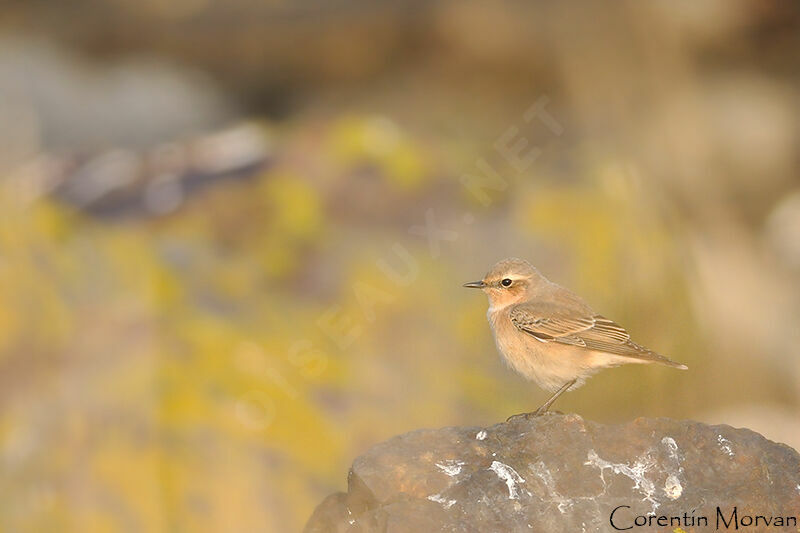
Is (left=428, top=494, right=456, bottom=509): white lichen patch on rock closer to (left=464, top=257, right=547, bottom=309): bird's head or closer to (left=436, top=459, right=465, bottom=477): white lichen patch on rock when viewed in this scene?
(left=436, top=459, right=465, bottom=477): white lichen patch on rock

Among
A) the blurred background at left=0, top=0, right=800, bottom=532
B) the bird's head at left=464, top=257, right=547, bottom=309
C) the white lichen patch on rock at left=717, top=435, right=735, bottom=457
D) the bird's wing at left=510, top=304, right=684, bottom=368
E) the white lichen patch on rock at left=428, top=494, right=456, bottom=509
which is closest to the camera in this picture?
the white lichen patch on rock at left=428, top=494, right=456, bottom=509

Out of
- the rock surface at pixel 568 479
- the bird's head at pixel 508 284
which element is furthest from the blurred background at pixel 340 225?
the rock surface at pixel 568 479

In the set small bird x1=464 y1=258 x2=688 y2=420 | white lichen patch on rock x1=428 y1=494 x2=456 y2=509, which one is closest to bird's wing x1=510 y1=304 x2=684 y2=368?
small bird x1=464 y1=258 x2=688 y2=420

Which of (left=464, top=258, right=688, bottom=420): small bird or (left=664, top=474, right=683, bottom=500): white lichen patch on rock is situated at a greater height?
(left=464, top=258, right=688, bottom=420): small bird

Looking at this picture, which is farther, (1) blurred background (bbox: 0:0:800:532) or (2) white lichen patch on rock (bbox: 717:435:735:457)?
(1) blurred background (bbox: 0:0:800:532)

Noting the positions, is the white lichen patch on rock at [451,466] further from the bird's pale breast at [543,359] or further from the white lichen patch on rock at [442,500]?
the bird's pale breast at [543,359]

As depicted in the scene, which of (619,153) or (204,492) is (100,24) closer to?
(204,492)
